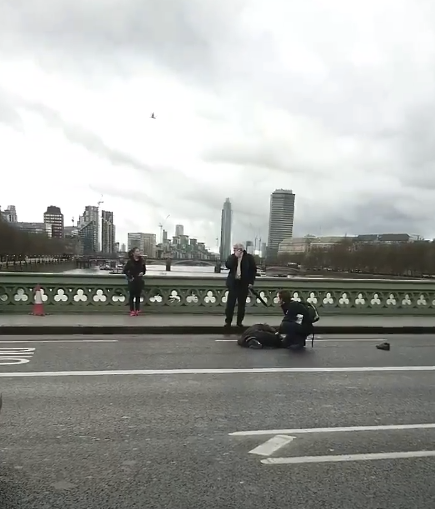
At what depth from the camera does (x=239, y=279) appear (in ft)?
42.4

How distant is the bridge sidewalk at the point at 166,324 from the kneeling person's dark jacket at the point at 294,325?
7.82 ft

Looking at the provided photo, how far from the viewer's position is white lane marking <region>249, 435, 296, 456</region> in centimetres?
475

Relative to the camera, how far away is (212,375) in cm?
807

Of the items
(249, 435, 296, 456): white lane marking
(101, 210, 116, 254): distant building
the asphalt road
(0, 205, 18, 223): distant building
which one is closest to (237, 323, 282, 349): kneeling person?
the asphalt road

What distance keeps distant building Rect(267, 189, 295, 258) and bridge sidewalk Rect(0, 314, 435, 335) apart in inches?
5715

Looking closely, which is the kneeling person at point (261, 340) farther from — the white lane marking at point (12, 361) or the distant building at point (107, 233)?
the distant building at point (107, 233)

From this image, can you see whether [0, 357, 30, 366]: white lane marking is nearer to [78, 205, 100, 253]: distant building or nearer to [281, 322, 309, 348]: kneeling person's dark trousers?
[281, 322, 309, 348]: kneeling person's dark trousers

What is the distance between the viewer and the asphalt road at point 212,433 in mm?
3898

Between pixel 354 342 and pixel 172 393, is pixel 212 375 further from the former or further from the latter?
pixel 354 342

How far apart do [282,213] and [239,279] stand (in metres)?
153

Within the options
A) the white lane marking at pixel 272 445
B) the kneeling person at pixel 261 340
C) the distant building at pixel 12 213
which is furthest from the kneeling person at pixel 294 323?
the distant building at pixel 12 213

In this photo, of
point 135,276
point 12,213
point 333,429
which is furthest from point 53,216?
point 333,429

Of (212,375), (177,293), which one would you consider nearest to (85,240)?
(177,293)

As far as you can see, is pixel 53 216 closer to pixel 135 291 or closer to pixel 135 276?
pixel 135 291
